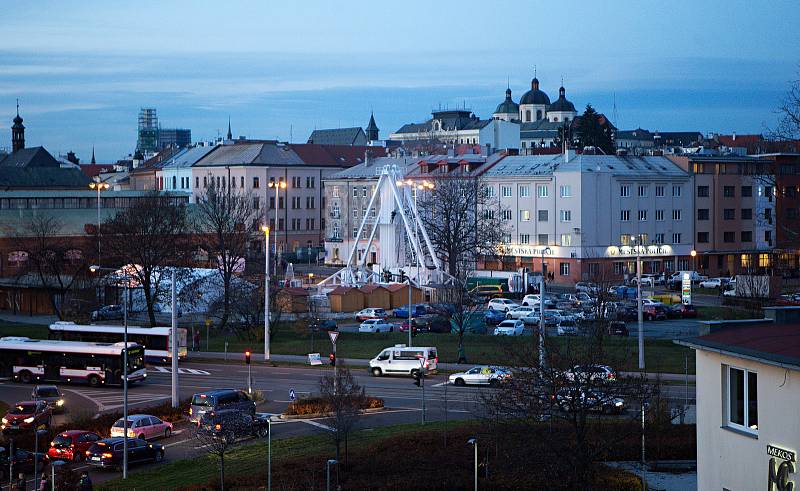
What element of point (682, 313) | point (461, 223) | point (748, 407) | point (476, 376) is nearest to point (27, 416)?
point (476, 376)

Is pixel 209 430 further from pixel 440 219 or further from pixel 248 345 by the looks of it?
pixel 440 219

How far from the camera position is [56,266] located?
7000 cm

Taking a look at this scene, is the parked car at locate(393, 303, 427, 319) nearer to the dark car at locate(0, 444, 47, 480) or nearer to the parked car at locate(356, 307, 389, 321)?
the parked car at locate(356, 307, 389, 321)

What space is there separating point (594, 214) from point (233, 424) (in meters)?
63.1

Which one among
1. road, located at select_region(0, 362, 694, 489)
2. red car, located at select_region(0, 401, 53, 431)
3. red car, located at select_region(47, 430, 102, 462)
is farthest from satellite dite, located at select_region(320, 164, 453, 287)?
red car, located at select_region(47, 430, 102, 462)

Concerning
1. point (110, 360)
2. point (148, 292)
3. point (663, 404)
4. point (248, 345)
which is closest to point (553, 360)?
point (663, 404)

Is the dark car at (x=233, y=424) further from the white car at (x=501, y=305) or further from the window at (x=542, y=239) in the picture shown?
the window at (x=542, y=239)

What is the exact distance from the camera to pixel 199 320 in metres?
70.2

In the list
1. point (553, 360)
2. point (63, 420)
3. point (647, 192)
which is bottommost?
point (63, 420)

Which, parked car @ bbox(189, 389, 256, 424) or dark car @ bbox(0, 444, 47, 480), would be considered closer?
dark car @ bbox(0, 444, 47, 480)

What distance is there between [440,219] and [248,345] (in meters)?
37.1

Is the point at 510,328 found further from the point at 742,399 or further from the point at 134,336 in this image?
the point at 742,399

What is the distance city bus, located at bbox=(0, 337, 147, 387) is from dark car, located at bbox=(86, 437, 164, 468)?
15.4 meters

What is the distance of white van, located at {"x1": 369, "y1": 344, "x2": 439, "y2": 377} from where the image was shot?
47.9 metres
